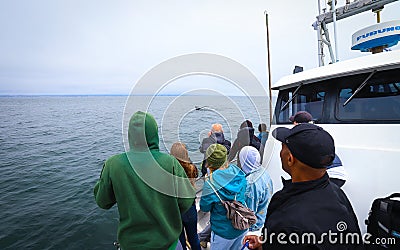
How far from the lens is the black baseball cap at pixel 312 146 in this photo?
131cm

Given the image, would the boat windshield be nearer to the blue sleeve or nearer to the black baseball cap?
the black baseball cap

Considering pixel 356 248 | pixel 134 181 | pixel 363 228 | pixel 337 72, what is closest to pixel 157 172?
pixel 134 181

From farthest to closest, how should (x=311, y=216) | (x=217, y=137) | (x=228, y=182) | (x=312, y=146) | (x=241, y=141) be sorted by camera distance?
(x=217, y=137)
(x=241, y=141)
(x=228, y=182)
(x=312, y=146)
(x=311, y=216)

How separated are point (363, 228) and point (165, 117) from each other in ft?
7.46

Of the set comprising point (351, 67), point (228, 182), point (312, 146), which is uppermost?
point (351, 67)

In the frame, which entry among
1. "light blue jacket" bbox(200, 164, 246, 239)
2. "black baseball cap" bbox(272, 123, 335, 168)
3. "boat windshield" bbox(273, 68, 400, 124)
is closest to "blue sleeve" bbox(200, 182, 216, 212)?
"light blue jacket" bbox(200, 164, 246, 239)

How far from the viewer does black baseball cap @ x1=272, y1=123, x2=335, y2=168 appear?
4.30 ft

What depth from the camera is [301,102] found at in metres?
3.91

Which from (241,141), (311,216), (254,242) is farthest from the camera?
(241,141)

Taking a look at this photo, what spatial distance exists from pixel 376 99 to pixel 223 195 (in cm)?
216

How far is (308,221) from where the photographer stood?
45.7 inches

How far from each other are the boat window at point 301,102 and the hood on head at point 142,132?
2.73 m

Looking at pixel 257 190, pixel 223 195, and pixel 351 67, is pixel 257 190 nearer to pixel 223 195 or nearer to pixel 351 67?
pixel 223 195

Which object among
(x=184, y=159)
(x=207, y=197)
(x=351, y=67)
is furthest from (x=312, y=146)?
(x=351, y=67)
